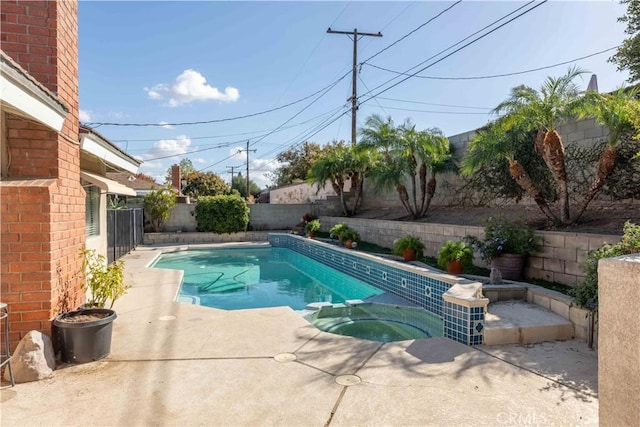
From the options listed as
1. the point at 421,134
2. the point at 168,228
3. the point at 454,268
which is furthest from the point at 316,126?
the point at 454,268

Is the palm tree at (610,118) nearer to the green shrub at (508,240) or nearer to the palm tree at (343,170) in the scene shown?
the green shrub at (508,240)

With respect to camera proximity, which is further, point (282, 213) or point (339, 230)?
point (282, 213)

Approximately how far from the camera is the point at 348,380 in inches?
151

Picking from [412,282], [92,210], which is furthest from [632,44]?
[92,210]

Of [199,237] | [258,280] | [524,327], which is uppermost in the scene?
[199,237]

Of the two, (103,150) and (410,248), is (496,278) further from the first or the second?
(103,150)

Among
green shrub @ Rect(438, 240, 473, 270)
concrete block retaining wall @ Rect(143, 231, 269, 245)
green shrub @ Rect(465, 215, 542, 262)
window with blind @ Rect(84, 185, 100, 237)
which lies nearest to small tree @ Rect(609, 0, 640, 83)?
green shrub @ Rect(465, 215, 542, 262)

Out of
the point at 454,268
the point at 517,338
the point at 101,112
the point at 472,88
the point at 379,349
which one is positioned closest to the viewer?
the point at 379,349

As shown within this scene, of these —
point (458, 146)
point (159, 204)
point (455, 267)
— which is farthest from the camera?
point (159, 204)

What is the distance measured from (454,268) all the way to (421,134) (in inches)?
257

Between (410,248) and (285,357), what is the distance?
7.04m

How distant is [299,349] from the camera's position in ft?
15.5

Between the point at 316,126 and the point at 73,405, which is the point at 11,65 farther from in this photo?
the point at 316,126

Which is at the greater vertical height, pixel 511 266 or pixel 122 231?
pixel 122 231
